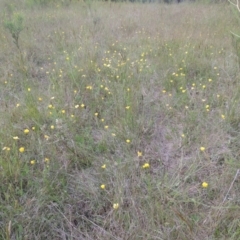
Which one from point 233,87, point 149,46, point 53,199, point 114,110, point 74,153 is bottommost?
point 53,199

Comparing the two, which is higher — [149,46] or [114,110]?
[149,46]

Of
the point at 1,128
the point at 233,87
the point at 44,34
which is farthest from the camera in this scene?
the point at 44,34

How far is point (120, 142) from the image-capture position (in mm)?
2156

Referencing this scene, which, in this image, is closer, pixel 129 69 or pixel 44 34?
pixel 129 69

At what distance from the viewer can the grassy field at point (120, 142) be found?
157 cm

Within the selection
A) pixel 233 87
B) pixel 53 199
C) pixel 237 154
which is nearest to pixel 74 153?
pixel 53 199

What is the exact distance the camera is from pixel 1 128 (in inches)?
85.6

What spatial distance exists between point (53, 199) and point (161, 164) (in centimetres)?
83

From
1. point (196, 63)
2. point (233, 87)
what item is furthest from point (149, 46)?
point (233, 87)

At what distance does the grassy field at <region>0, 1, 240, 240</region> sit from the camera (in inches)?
61.8

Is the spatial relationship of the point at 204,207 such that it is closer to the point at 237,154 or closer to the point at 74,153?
the point at 237,154

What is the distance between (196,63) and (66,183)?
237cm

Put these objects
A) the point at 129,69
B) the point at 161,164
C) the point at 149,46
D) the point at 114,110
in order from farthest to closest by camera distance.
A: 1. the point at 149,46
2. the point at 129,69
3. the point at 114,110
4. the point at 161,164

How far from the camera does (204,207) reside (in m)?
1.66
